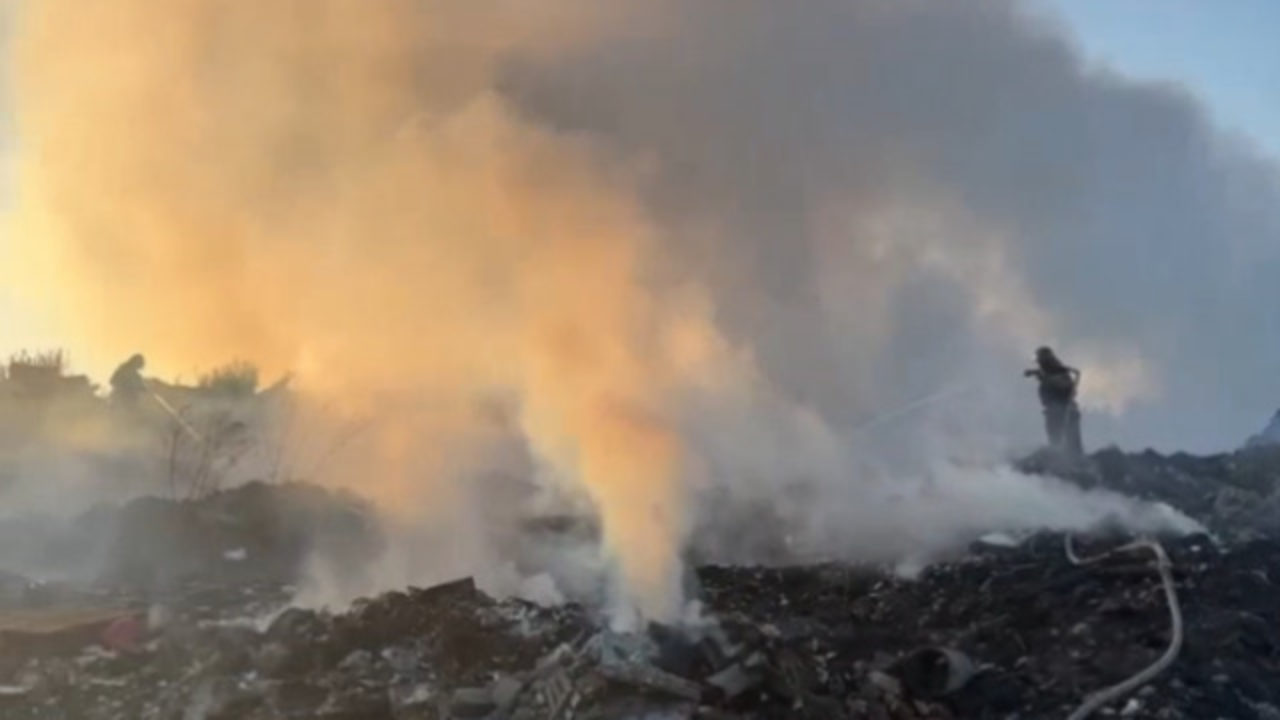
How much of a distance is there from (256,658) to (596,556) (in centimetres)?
597

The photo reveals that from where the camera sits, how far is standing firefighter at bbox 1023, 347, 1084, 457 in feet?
81.8

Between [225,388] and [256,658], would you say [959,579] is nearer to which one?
[256,658]

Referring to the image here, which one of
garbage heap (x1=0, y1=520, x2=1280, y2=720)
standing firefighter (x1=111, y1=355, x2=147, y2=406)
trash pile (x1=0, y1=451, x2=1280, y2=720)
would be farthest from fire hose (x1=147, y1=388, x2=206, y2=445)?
garbage heap (x1=0, y1=520, x2=1280, y2=720)

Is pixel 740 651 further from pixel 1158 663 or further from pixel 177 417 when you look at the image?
pixel 177 417

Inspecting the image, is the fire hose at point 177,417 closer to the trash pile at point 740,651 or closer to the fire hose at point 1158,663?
the trash pile at point 740,651

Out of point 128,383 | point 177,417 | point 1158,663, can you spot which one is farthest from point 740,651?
point 128,383

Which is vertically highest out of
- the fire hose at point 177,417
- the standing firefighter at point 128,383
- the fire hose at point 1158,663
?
the standing firefighter at point 128,383

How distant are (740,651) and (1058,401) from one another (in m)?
15.5

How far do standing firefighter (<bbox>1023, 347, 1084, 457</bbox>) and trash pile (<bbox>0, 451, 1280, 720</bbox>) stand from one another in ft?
27.5

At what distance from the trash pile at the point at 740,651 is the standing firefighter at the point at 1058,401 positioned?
839 cm

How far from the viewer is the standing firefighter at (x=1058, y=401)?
24.9 m

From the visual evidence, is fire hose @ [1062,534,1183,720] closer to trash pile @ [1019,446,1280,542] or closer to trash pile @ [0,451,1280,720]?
trash pile @ [0,451,1280,720]

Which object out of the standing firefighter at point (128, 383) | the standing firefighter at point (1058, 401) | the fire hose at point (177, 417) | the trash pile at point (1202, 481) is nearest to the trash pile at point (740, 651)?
the trash pile at point (1202, 481)

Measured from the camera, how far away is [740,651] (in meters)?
12.0
